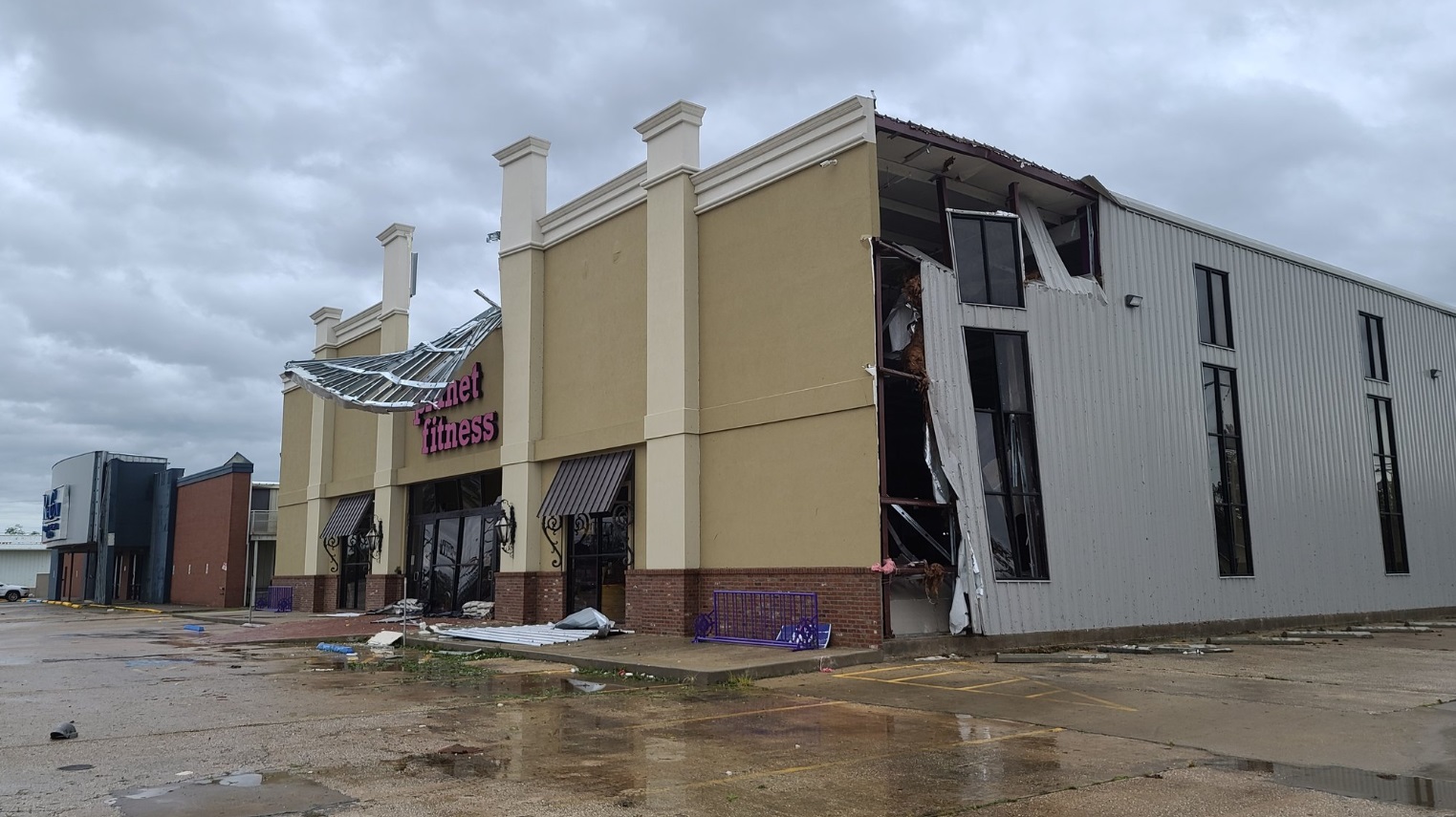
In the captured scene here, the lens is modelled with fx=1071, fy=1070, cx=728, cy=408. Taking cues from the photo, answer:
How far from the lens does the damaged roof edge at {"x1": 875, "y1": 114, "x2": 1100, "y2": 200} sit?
16.8m

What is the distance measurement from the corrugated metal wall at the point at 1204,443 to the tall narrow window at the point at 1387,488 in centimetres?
31

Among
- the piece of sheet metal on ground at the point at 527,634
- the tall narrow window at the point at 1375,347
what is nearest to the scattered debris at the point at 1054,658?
the piece of sheet metal on ground at the point at 527,634

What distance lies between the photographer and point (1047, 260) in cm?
1872

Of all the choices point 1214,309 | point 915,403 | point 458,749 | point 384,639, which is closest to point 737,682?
point 458,749

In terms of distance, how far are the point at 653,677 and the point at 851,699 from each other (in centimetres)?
316

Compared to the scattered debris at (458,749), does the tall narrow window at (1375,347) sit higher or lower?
higher

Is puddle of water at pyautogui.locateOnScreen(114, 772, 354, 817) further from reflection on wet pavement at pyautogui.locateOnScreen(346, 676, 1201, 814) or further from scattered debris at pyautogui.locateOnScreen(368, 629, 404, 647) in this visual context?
scattered debris at pyautogui.locateOnScreen(368, 629, 404, 647)

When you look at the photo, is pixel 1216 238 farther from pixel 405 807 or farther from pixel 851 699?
pixel 405 807

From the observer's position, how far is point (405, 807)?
6676mm

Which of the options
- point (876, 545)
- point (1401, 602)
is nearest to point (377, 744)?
point (876, 545)

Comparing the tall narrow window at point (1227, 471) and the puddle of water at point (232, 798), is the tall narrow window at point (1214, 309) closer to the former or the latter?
the tall narrow window at point (1227, 471)

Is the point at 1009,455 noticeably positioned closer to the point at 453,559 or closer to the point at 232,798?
the point at 232,798

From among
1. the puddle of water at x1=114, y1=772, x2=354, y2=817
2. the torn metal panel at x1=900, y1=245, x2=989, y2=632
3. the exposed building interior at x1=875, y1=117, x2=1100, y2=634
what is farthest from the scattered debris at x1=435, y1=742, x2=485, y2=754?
the torn metal panel at x1=900, y1=245, x2=989, y2=632

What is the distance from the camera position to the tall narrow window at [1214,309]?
2142cm
